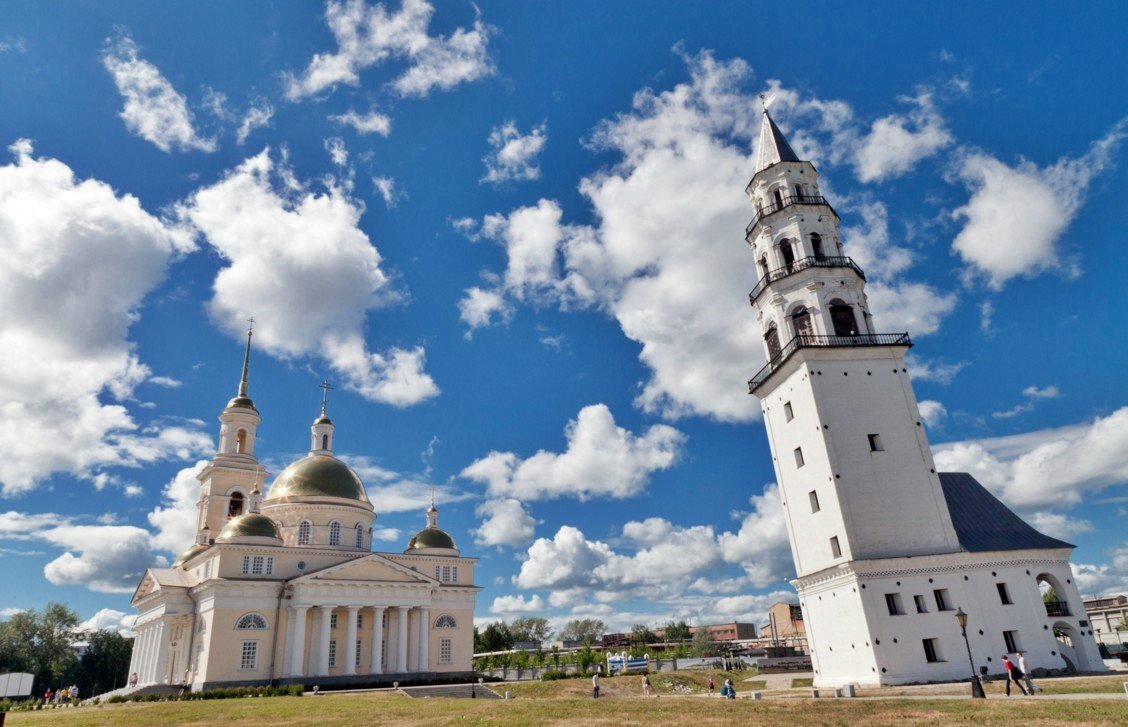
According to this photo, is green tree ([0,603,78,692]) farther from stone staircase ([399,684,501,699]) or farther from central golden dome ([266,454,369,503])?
stone staircase ([399,684,501,699])

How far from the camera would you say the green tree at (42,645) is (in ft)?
250

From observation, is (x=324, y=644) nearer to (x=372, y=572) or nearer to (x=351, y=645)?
(x=351, y=645)

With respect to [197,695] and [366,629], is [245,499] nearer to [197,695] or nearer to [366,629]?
[366,629]

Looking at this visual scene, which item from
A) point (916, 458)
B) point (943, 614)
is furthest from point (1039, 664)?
point (916, 458)

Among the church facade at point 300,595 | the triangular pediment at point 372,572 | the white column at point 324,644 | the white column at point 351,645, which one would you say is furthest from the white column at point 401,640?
the white column at point 324,644

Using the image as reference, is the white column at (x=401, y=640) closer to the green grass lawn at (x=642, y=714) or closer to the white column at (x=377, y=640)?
the white column at (x=377, y=640)

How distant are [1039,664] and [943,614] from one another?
14.6ft

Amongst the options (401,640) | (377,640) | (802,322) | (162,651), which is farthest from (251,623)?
(802,322)

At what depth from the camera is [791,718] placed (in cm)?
1964

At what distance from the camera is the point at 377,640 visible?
171 feet

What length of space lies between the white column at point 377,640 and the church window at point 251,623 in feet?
26.3

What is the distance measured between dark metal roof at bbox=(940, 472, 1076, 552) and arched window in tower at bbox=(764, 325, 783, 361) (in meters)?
10.8

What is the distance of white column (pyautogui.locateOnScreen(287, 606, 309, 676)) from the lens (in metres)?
48.2

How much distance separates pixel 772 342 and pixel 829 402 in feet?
19.0
